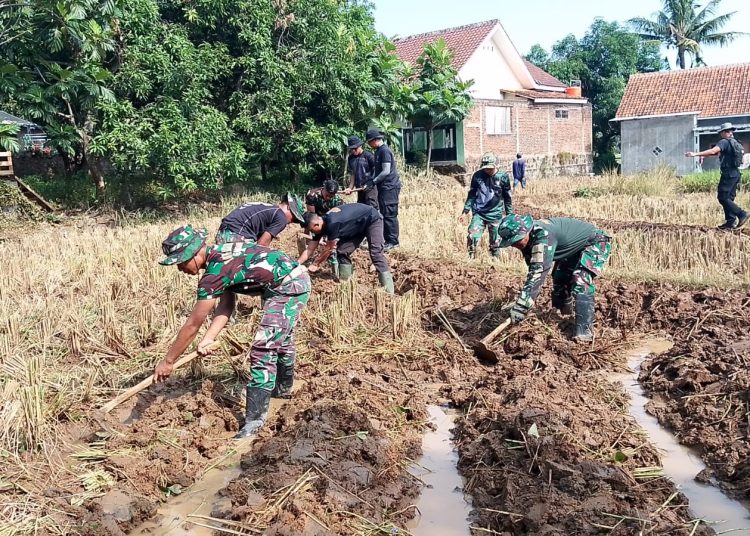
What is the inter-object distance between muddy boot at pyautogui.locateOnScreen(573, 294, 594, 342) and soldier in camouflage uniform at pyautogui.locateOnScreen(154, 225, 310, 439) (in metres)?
2.62

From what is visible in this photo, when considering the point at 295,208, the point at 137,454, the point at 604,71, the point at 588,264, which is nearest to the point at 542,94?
the point at 604,71

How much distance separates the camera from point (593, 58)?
34.2 m

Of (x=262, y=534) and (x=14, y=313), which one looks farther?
(x=14, y=313)

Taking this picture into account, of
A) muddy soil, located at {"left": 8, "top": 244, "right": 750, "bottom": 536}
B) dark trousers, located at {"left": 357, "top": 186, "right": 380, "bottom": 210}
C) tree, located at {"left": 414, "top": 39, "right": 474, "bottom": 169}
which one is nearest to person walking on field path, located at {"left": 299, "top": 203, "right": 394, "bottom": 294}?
muddy soil, located at {"left": 8, "top": 244, "right": 750, "bottom": 536}

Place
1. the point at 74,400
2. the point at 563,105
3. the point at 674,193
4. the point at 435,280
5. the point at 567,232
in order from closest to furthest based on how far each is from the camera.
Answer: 1. the point at 74,400
2. the point at 567,232
3. the point at 435,280
4. the point at 674,193
5. the point at 563,105

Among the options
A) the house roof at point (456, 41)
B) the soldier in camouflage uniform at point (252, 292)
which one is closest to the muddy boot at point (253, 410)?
the soldier in camouflage uniform at point (252, 292)

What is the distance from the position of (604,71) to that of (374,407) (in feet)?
110

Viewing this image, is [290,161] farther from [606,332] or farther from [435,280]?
[606,332]

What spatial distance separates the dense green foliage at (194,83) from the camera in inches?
517

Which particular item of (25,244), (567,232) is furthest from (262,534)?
(25,244)

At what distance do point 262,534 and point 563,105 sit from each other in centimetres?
2675

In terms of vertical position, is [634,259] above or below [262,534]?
above

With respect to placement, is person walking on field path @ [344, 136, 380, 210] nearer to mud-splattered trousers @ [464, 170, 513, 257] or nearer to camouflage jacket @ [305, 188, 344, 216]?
mud-splattered trousers @ [464, 170, 513, 257]

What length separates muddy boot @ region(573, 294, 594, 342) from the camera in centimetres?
586
